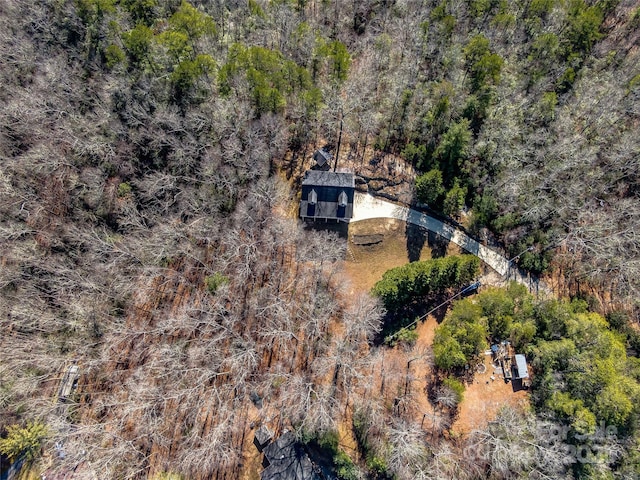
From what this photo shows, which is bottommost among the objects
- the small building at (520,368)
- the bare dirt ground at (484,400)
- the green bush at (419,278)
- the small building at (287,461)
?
the small building at (287,461)

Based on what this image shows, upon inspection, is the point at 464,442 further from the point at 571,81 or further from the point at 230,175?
the point at 571,81

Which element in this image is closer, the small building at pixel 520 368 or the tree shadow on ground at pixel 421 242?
the small building at pixel 520 368

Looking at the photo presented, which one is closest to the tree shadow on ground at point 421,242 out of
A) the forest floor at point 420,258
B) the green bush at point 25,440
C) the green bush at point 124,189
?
the forest floor at point 420,258

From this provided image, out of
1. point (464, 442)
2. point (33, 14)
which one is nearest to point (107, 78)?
point (33, 14)

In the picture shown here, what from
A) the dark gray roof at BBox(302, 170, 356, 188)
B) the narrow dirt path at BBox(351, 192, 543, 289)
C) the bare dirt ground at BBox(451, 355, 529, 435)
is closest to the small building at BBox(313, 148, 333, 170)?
the dark gray roof at BBox(302, 170, 356, 188)

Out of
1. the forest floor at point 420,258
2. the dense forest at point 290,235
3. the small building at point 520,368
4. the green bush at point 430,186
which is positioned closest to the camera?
the dense forest at point 290,235

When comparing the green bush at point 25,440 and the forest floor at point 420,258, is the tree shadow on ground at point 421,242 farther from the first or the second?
the green bush at point 25,440

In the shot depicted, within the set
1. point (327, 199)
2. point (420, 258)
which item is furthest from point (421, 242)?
point (327, 199)
